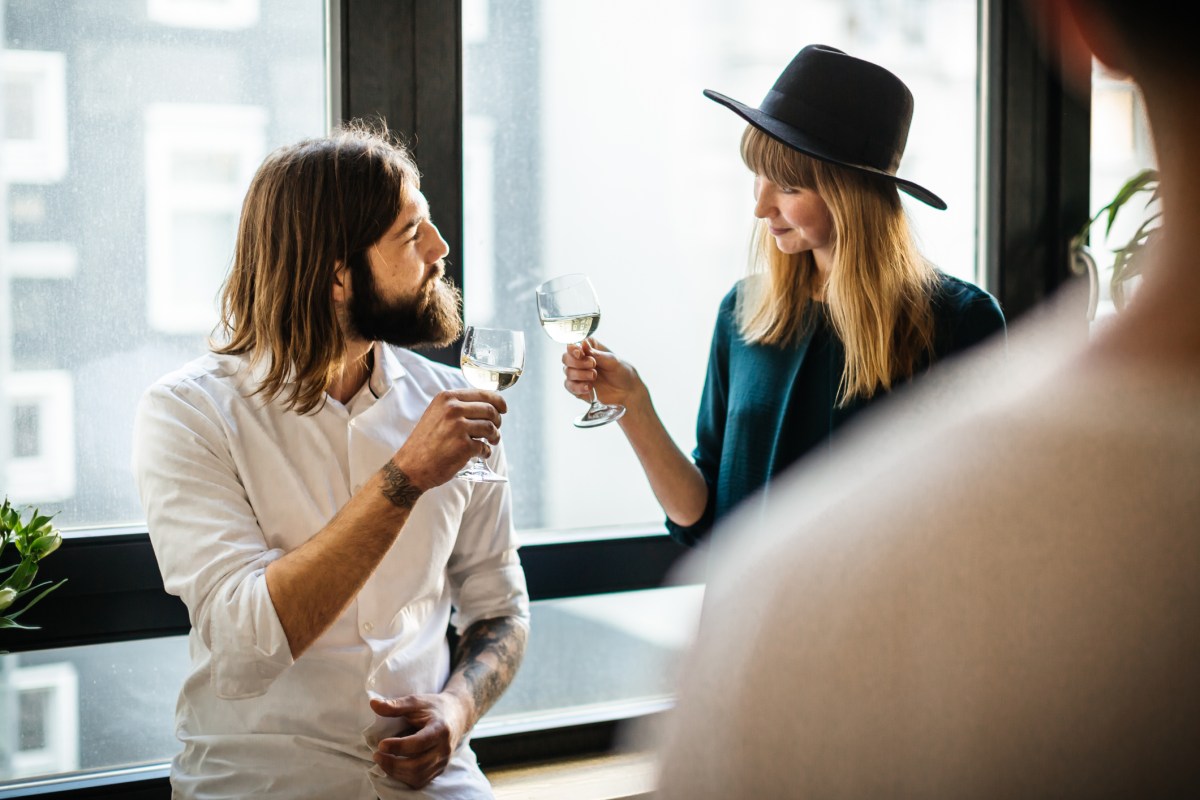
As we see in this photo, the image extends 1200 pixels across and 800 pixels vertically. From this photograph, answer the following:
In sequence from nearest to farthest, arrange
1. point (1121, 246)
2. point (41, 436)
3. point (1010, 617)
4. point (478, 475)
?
point (1010, 617)
point (478, 475)
point (41, 436)
point (1121, 246)

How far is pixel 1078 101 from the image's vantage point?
2789 mm

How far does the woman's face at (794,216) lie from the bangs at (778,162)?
1 centimetres

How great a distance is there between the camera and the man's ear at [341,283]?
1719 mm

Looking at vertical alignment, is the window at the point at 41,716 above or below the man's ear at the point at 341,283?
below

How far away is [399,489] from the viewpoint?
57.8 inches

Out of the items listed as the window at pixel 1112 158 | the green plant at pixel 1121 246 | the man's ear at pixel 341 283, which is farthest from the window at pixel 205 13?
the window at pixel 1112 158

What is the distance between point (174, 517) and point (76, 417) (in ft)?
1.85

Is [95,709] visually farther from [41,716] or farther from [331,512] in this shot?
[331,512]

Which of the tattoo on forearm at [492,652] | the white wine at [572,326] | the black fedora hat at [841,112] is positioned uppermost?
the black fedora hat at [841,112]

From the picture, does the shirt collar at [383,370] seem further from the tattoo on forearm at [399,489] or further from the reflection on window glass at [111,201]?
the reflection on window glass at [111,201]

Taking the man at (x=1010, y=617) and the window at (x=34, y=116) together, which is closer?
the man at (x=1010, y=617)

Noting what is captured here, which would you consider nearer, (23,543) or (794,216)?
(23,543)

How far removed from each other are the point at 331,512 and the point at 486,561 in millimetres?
312

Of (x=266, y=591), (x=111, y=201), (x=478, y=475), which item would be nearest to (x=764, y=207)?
(x=478, y=475)
